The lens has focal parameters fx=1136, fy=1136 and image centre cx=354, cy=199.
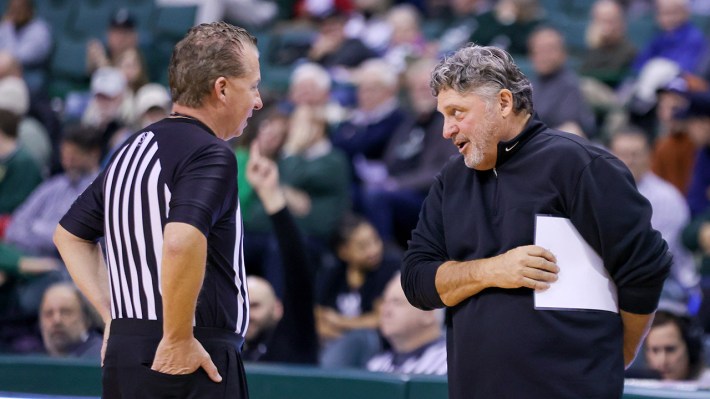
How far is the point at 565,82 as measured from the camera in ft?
26.2

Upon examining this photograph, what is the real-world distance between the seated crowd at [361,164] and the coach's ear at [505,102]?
2150mm

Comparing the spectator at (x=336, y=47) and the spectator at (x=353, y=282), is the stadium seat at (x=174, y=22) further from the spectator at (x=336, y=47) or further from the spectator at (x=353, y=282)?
the spectator at (x=353, y=282)

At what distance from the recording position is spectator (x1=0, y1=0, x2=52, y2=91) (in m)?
11.5

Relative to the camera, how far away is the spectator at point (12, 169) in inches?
334

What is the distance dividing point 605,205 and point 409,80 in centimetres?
621

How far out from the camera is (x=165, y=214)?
10.2 feet

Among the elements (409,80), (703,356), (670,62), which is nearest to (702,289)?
(703,356)

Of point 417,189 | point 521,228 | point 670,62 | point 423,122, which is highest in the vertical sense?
point 670,62

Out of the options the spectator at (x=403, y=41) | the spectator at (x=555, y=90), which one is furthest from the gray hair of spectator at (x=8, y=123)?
the spectator at (x=555, y=90)

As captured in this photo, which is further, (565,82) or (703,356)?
(565,82)

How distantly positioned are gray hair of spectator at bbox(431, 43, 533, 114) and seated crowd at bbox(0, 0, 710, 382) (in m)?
2.08

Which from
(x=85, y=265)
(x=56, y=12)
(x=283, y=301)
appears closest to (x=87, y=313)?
(x=283, y=301)

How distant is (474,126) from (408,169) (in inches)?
188

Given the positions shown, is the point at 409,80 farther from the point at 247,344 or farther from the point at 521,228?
the point at 521,228
